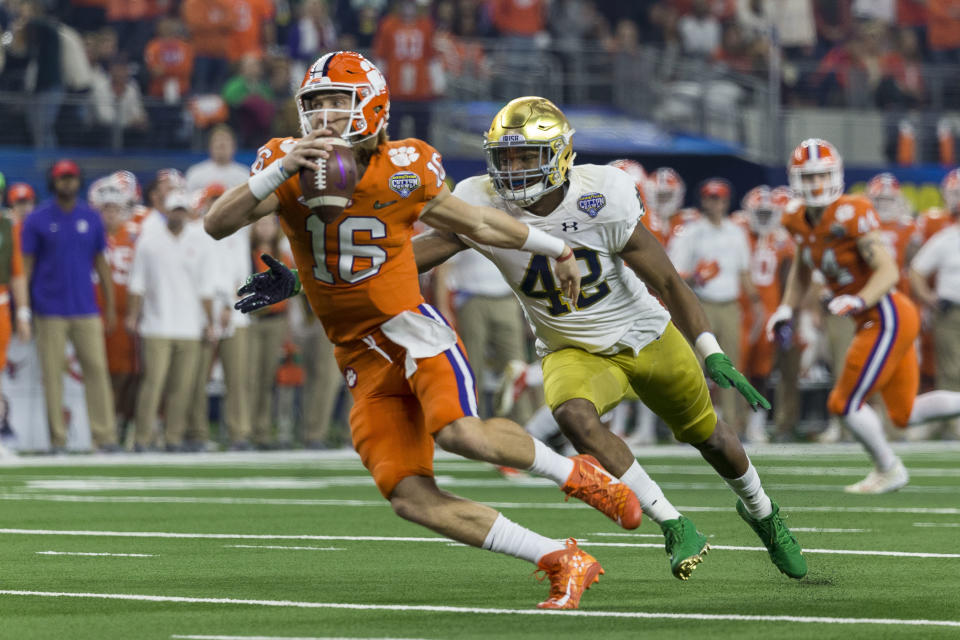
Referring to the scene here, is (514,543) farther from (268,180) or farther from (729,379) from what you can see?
(268,180)

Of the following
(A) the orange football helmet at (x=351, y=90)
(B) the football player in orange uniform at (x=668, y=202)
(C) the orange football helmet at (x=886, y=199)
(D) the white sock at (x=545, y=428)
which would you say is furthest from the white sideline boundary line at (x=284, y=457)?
(A) the orange football helmet at (x=351, y=90)

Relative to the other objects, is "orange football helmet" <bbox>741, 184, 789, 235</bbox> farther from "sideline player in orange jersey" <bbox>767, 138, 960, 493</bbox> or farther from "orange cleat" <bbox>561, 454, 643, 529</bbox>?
"orange cleat" <bbox>561, 454, 643, 529</bbox>

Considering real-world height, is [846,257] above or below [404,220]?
below

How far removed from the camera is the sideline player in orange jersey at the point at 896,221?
15352 millimetres

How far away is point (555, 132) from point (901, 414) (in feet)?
15.0

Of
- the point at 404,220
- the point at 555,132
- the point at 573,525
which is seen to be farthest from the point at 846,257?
the point at 404,220

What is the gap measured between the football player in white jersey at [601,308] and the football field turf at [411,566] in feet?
1.49

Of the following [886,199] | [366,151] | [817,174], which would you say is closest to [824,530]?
[817,174]

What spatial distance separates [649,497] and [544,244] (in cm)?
104

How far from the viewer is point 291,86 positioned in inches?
648

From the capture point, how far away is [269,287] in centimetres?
561

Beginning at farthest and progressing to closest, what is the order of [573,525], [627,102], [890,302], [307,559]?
[627,102]
[890,302]
[573,525]
[307,559]

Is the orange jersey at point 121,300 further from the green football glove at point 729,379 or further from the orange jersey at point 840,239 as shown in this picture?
the green football glove at point 729,379

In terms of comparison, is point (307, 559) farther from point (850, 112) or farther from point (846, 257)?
point (850, 112)
